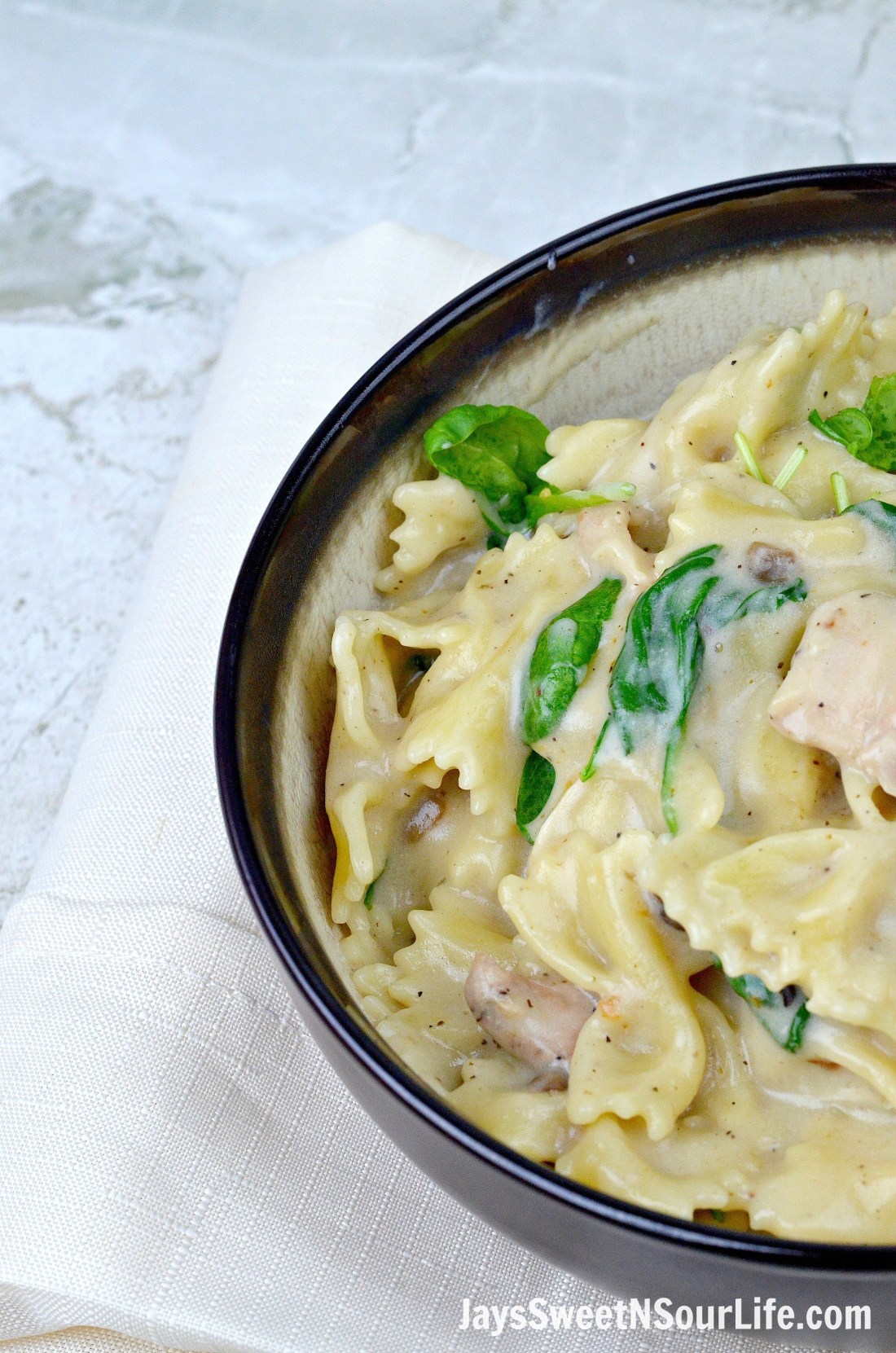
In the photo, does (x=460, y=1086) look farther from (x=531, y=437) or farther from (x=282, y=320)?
(x=282, y=320)

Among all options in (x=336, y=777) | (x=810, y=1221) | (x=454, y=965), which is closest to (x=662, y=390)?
(x=336, y=777)

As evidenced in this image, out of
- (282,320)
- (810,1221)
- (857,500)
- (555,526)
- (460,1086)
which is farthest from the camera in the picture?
(282,320)

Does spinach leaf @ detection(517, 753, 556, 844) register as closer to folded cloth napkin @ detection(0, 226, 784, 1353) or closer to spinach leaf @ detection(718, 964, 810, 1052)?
spinach leaf @ detection(718, 964, 810, 1052)

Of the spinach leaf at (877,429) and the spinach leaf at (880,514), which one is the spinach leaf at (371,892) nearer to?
the spinach leaf at (880,514)

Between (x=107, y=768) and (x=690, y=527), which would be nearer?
(x=690, y=527)

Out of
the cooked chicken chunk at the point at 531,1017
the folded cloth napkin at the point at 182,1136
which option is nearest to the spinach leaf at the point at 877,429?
the cooked chicken chunk at the point at 531,1017
